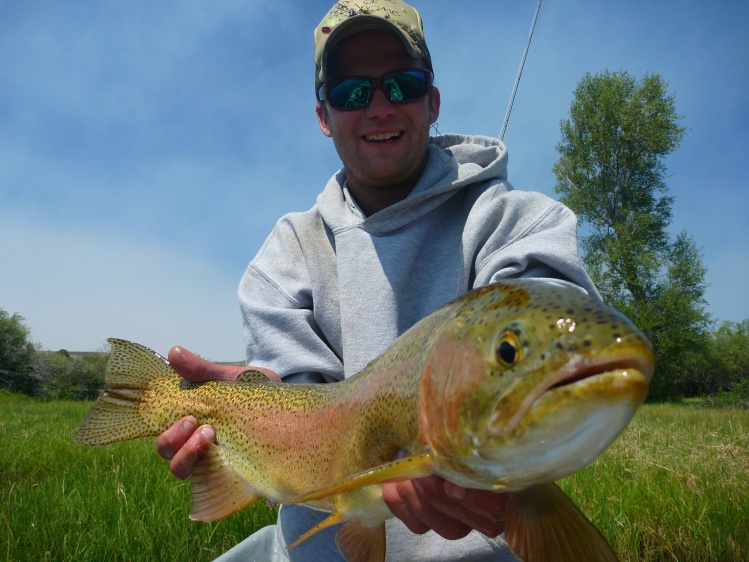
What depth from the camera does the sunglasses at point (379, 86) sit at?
3381 millimetres

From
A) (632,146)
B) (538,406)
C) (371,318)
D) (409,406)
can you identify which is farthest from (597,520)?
(632,146)

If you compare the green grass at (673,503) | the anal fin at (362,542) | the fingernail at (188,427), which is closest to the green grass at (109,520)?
the fingernail at (188,427)

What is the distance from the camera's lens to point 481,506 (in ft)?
5.25

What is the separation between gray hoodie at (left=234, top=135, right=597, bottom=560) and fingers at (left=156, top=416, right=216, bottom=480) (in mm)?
665

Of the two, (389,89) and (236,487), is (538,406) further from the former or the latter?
(389,89)

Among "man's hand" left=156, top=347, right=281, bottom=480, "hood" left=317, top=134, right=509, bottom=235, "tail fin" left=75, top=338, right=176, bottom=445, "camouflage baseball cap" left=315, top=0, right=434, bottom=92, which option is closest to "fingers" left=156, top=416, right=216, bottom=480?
"man's hand" left=156, top=347, right=281, bottom=480

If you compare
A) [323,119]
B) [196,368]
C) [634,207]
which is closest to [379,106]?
[323,119]

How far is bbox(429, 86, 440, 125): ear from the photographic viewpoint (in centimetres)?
381

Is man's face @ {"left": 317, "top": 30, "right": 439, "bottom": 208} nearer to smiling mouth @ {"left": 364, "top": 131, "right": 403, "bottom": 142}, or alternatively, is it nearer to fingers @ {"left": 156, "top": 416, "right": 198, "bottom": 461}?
smiling mouth @ {"left": 364, "top": 131, "right": 403, "bottom": 142}

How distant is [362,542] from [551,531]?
85cm

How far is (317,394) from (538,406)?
1369mm

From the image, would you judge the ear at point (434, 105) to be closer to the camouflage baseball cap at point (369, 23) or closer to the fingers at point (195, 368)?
the camouflage baseball cap at point (369, 23)

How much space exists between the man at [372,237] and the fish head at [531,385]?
1.40 metres

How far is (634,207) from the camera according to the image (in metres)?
30.5
